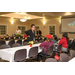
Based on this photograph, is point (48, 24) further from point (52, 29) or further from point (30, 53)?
point (30, 53)

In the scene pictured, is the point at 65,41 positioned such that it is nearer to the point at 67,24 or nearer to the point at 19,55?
the point at 19,55

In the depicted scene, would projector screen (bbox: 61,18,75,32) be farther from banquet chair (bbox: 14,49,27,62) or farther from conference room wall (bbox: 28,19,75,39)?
banquet chair (bbox: 14,49,27,62)

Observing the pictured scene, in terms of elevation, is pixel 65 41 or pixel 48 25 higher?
pixel 48 25

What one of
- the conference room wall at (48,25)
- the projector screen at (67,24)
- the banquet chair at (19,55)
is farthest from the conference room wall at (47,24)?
the banquet chair at (19,55)

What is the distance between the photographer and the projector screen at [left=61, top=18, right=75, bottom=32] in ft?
40.6

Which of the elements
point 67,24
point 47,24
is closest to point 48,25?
point 47,24

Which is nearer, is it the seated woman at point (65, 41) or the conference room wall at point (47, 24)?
the seated woman at point (65, 41)

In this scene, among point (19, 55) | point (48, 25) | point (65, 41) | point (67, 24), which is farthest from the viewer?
point (48, 25)

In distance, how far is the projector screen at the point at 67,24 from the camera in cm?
1238

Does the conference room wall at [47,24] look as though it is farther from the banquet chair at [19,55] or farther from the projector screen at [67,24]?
the banquet chair at [19,55]

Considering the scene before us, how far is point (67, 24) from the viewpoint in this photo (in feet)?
41.7
